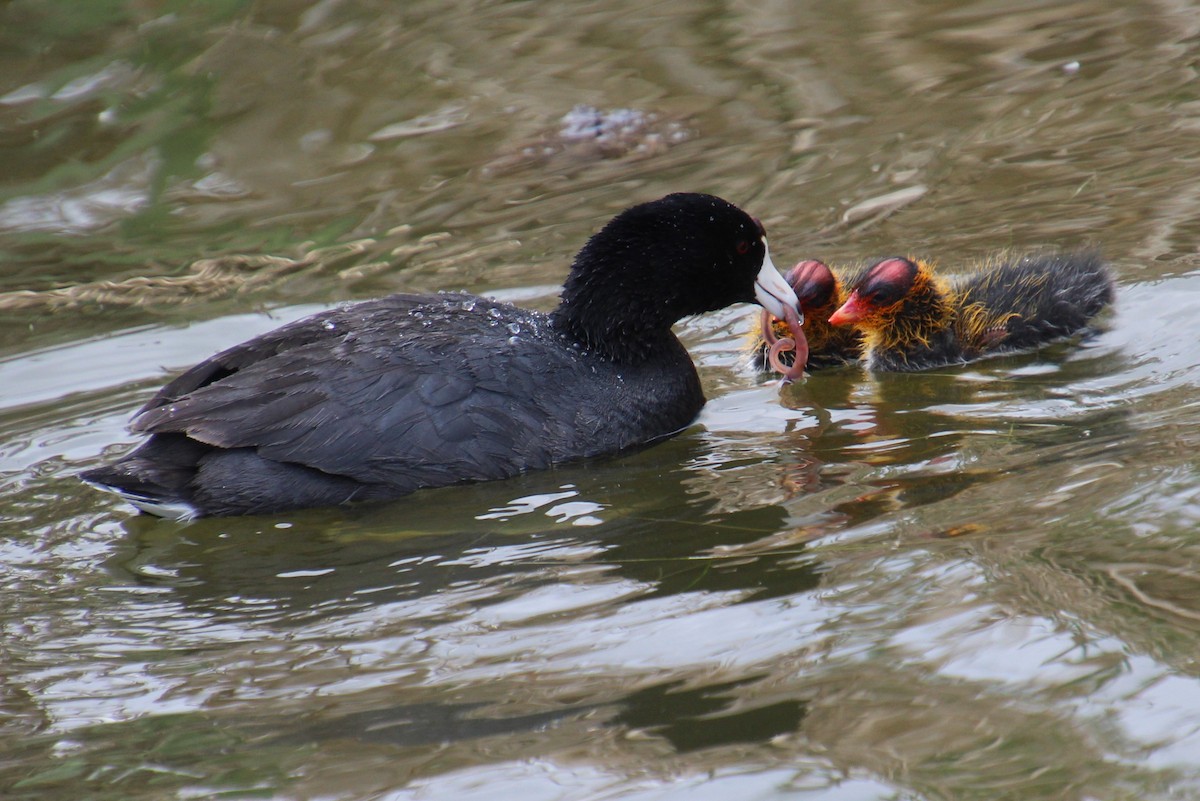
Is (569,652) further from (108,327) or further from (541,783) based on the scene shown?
(108,327)

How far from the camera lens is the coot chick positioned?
234 inches

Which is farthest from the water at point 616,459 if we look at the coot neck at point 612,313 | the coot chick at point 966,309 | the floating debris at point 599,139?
the coot neck at point 612,313

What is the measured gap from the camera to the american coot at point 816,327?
609cm

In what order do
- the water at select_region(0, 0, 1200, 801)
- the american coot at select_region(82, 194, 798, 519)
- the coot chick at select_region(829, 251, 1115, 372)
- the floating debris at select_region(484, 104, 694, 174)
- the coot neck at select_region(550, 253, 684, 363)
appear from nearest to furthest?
the water at select_region(0, 0, 1200, 801), the american coot at select_region(82, 194, 798, 519), the coot neck at select_region(550, 253, 684, 363), the coot chick at select_region(829, 251, 1115, 372), the floating debris at select_region(484, 104, 694, 174)

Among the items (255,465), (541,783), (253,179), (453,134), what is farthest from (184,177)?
(541,783)

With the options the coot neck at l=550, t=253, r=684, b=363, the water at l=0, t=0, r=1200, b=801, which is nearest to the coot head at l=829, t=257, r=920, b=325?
the water at l=0, t=0, r=1200, b=801

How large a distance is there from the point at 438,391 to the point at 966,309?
240cm

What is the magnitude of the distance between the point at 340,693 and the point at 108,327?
4.18 m

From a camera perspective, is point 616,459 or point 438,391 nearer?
point 438,391

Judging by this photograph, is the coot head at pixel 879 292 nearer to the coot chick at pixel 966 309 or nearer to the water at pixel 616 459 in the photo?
the coot chick at pixel 966 309

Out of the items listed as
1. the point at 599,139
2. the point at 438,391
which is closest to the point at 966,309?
the point at 438,391

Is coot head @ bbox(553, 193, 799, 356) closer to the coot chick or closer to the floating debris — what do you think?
the coot chick

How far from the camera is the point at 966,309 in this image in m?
6.01

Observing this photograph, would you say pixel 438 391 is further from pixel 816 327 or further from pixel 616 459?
pixel 816 327
